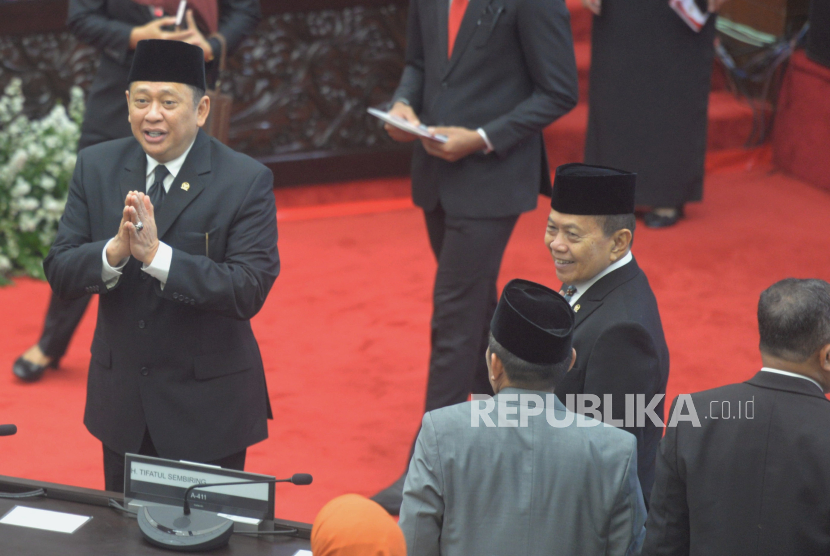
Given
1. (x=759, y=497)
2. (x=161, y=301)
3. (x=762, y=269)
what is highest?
(x=161, y=301)

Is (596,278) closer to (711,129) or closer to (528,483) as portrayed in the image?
(528,483)

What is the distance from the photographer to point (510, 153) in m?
3.27

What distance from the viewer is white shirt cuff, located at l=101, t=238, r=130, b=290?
2186mm

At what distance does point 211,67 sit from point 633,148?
2.88 meters

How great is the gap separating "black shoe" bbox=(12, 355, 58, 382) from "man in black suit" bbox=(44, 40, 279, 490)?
167 cm

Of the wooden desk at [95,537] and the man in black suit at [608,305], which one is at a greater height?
the man in black suit at [608,305]

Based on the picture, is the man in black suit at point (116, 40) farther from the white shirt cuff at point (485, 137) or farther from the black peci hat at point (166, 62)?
the black peci hat at point (166, 62)

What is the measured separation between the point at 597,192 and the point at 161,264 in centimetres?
95

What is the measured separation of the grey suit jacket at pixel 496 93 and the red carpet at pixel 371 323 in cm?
94

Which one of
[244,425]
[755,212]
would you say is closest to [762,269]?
[755,212]

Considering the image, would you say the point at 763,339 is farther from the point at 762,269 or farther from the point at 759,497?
the point at 762,269

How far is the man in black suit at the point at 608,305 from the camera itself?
206 centimetres

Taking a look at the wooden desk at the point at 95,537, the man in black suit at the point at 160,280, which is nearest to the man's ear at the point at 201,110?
the man in black suit at the point at 160,280

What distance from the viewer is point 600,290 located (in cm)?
221
